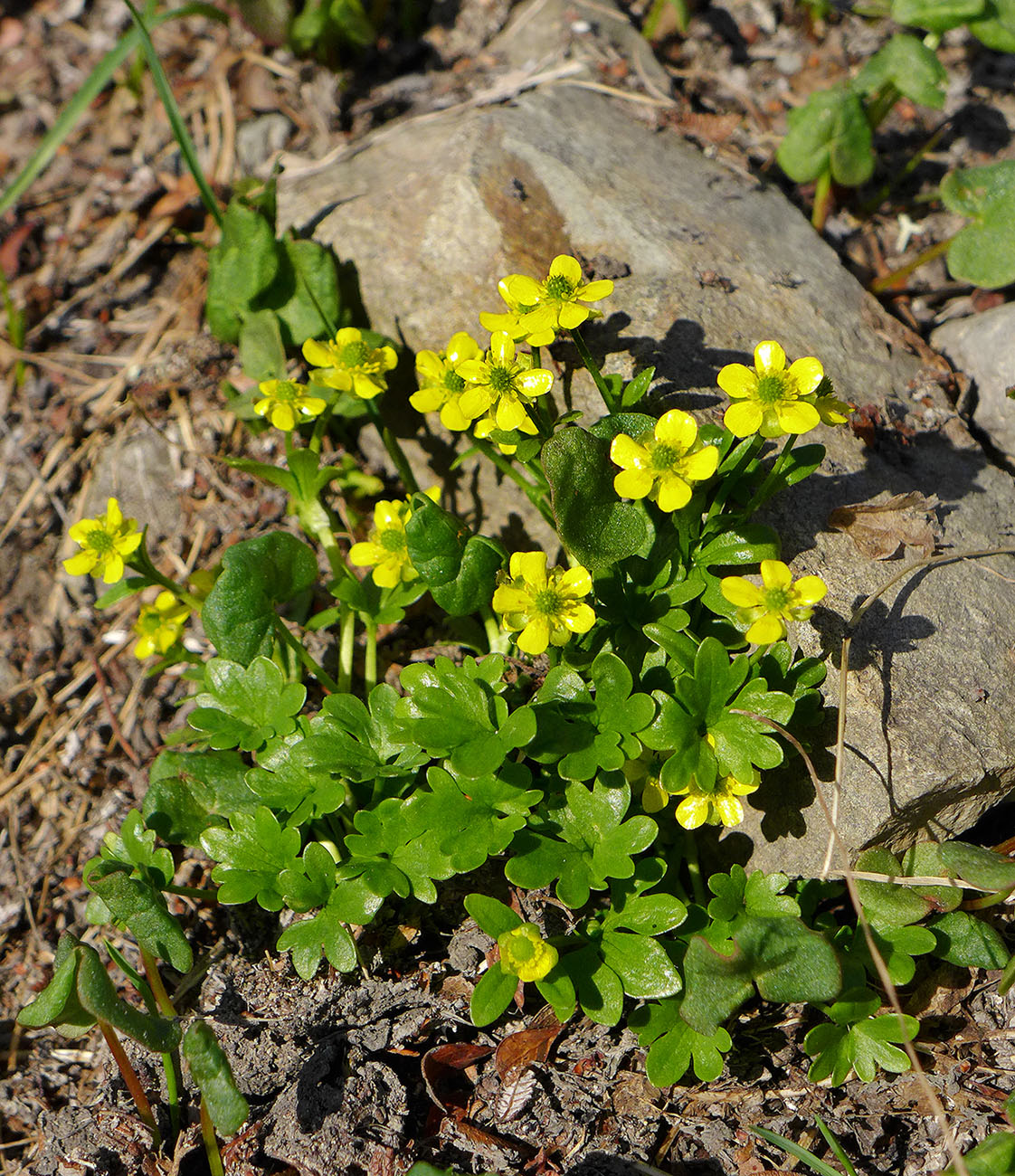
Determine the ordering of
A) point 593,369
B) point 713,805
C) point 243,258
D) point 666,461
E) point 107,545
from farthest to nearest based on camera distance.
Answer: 1. point 243,258
2. point 107,545
3. point 593,369
4. point 713,805
5. point 666,461

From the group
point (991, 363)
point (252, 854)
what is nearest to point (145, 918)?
point (252, 854)

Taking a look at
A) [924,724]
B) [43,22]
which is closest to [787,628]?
[924,724]

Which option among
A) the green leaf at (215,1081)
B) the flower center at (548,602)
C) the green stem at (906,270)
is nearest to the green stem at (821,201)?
the green stem at (906,270)

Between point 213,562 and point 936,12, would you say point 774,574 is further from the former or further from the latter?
point 936,12

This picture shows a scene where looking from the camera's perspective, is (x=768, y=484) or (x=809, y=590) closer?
(x=809, y=590)

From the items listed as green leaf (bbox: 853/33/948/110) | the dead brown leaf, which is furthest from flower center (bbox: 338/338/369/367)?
green leaf (bbox: 853/33/948/110)

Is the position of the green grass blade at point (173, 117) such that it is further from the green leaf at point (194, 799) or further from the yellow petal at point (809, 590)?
the yellow petal at point (809, 590)

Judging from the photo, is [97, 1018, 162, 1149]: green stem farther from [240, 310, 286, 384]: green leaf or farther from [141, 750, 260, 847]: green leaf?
[240, 310, 286, 384]: green leaf
